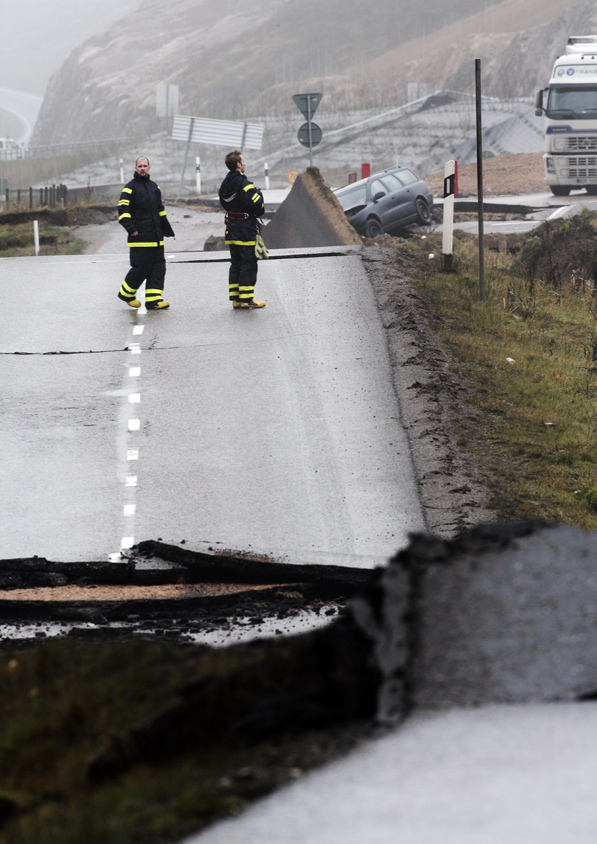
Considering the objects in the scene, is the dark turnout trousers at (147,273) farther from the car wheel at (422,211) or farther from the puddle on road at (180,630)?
the car wheel at (422,211)

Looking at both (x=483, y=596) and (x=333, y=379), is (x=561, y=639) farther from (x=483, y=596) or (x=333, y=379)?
(x=333, y=379)

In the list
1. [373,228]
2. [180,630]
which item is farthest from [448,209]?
[373,228]

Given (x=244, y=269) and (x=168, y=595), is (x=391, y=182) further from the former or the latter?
(x=168, y=595)

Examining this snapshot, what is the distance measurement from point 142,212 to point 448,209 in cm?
403

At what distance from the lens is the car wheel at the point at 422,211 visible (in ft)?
78.0

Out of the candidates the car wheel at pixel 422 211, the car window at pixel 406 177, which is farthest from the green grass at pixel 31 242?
the car wheel at pixel 422 211

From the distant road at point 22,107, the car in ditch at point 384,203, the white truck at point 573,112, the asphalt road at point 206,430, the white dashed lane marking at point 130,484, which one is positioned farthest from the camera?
the distant road at point 22,107

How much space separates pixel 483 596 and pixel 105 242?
23640 millimetres

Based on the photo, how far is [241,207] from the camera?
1220 centimetres

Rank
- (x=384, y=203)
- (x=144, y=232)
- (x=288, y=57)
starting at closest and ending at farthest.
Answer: (x=144, y=232) < (x=384, y=203) < (x=288, y=57)

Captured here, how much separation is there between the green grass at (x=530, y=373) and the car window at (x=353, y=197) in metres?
6.51

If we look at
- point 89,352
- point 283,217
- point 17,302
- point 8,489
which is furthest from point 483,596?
point 283,217

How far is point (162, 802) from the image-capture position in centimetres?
308

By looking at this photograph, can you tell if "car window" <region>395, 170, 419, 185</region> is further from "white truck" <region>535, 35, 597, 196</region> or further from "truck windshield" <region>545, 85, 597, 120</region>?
"truck windshield" <region>545, 85, 597, 120</region>
